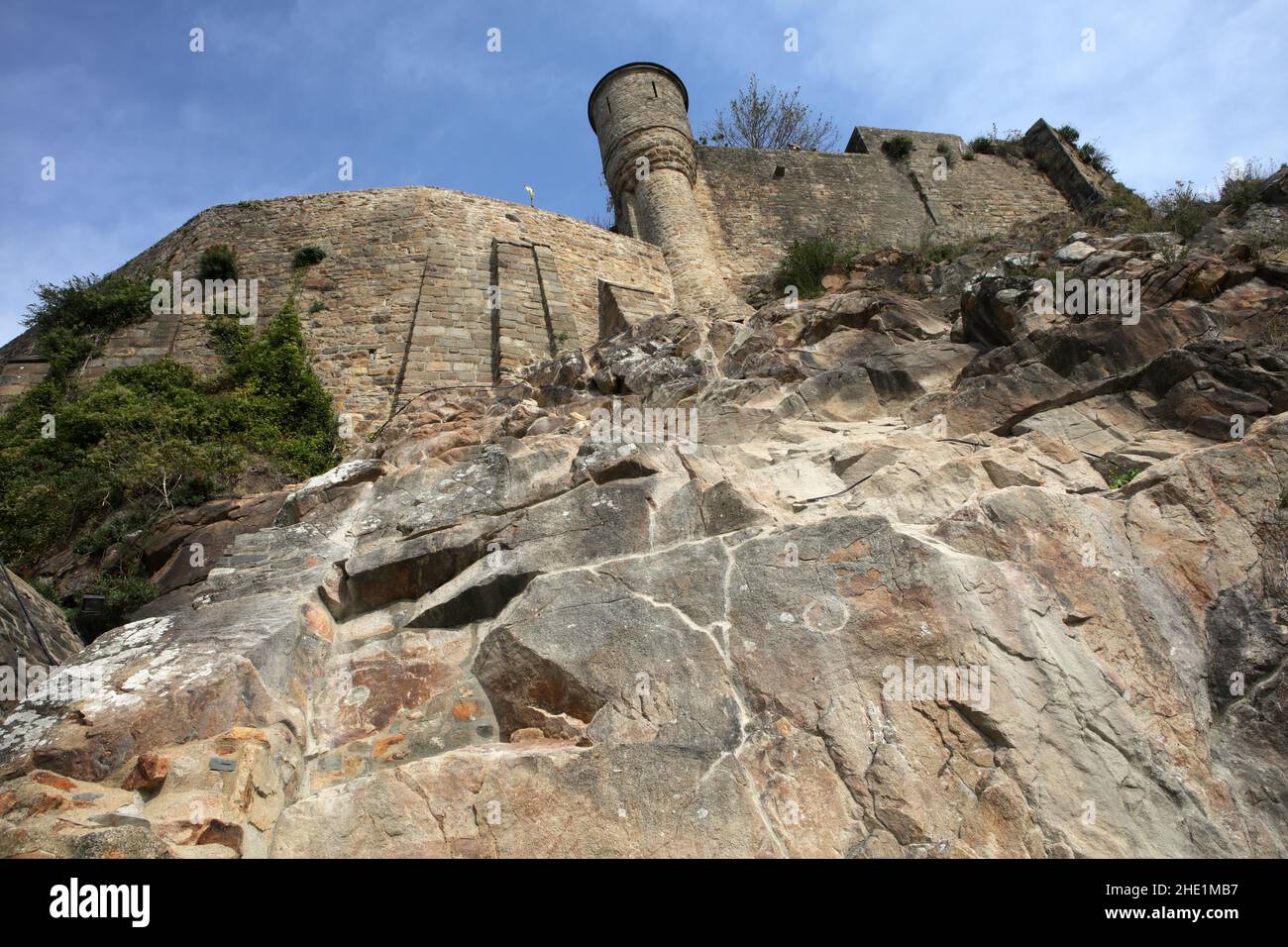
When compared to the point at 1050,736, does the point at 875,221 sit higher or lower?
higher

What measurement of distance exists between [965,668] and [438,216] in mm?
12926

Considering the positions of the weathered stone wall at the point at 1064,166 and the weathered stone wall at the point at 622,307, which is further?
the weathered stone wall at the point at 1064,166

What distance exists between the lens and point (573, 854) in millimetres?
3752

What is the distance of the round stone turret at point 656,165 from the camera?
16.8 meters

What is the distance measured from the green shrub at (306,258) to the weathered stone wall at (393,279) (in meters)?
0.10

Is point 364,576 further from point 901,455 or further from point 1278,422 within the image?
point 1278,422
